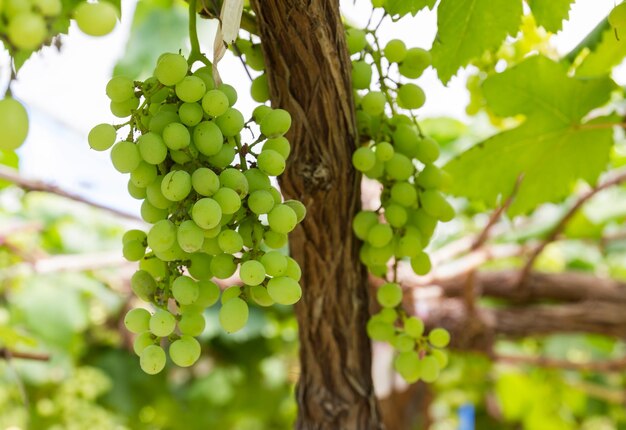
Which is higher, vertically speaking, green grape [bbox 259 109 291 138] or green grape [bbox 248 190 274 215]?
green grape [bbox 259 109 291 138]

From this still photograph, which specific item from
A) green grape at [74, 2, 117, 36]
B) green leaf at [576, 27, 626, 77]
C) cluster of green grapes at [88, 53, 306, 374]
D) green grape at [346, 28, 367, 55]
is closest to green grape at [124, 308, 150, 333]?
cluster of green grapes at [88, 53, 306, 374]

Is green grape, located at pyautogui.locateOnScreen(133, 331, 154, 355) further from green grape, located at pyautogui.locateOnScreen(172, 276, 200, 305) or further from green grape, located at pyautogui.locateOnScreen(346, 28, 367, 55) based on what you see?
green grape, located at pyautogui.locateOnScreen(346, 28, 367, 55)

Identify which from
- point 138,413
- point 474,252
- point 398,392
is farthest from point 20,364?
point 474,252

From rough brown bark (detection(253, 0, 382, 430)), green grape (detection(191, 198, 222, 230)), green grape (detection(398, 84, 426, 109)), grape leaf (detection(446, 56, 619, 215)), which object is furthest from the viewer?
grape leaf (detection(446, 56, 619, 215))

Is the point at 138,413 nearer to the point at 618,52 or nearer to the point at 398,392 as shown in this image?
the point at 398,392

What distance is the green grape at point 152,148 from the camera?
458 millimetres

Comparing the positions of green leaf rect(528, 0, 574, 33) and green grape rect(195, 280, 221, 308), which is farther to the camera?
green leaf rect(528, 0, 574, 33)

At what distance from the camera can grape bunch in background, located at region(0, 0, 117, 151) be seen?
0.33 metres

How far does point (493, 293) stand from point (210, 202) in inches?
63.8

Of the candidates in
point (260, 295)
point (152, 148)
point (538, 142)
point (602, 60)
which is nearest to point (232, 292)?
point (260, 295)

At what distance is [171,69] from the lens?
1.52 ft

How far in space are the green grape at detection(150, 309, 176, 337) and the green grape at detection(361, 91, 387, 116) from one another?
0.94ft

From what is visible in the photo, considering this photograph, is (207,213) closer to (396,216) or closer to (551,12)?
(396,216)

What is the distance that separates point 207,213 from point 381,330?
0.32 metres
